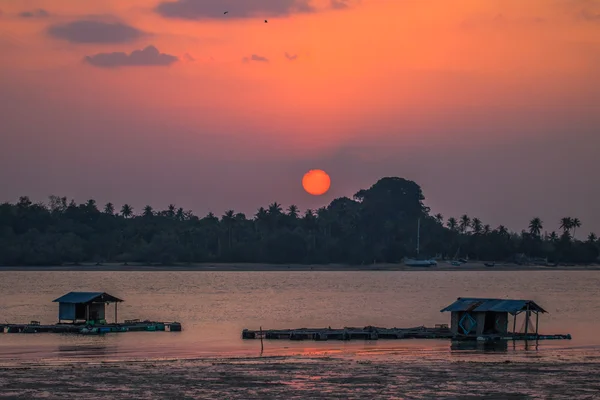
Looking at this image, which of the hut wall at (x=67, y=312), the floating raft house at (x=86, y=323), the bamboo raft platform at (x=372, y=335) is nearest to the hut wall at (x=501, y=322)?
the bamboo raft platform at (x=372, y=335)

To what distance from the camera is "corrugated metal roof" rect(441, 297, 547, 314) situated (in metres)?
63.7

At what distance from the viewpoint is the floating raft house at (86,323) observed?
70.9 metres

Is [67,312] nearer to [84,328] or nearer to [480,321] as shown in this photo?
[84,328]

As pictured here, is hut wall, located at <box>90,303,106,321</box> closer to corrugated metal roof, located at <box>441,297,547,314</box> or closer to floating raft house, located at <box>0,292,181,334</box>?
floating raft house, located at <box>0,292,181,334</box>

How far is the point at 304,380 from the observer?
4275 centimetres

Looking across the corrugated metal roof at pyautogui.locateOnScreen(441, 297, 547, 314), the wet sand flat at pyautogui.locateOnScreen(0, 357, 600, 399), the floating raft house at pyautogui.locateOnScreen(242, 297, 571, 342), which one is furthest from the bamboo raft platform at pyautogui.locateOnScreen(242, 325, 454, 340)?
the wet sand flat at pyautogui.locateOnScreen(0, 357, 600, 399)

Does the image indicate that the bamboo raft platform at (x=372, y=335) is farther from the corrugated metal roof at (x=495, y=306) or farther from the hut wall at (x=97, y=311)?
the hut wall at (x=97, y=311)

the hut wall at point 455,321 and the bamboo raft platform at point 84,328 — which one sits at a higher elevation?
the hut wall at point 455,321

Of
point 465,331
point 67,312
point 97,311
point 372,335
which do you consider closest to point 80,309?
point 67,312

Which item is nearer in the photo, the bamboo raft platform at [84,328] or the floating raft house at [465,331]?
the floating raft house at [465,331]

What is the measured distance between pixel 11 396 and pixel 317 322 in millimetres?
54696

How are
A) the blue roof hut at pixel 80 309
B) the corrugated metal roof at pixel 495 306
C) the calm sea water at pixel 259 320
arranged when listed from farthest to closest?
the blue roof hut at pixel 80 309 → the corrugated metal roof at pixel 495 306 → the calm sea water at pixel 259 320

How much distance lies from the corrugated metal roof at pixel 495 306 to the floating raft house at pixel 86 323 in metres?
22.4

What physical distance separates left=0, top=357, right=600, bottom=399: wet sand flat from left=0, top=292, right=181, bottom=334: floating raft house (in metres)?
21.8
